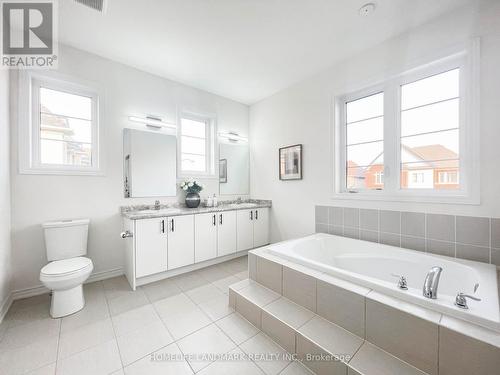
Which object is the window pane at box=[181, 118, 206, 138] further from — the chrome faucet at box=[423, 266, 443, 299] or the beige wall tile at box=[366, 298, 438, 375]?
the chrome faucet at box=[423, 266, 443, 299]

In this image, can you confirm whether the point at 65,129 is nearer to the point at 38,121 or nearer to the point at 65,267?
the point at 38,121

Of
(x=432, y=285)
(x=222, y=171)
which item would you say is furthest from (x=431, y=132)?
(x=222, y=171)

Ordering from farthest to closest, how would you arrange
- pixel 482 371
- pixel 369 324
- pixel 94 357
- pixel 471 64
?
pixel 471 64 < pixel 94 357 < pixel 369 324 < pixel 482 371

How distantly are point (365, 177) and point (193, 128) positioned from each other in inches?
101

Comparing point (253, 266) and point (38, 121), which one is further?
point (38, 121)

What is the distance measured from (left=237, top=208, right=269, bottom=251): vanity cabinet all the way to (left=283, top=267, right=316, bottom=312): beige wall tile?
4.89 feet

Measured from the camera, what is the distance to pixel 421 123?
1.98 m

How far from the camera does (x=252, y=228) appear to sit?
322cm

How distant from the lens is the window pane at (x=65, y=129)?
2145mm

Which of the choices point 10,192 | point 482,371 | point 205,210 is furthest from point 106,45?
point 482,371

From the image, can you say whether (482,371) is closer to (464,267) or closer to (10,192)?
(464,267)

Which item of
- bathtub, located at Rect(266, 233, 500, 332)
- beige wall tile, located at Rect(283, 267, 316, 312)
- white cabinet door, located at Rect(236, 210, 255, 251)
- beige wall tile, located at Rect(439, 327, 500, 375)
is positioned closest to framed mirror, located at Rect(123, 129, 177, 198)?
white cabinet door, located at Rect(236, 210, 255, 251)

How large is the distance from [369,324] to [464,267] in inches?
39.8

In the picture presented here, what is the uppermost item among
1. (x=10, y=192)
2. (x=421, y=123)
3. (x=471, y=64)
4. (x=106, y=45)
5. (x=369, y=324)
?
(x=106, y=45)
